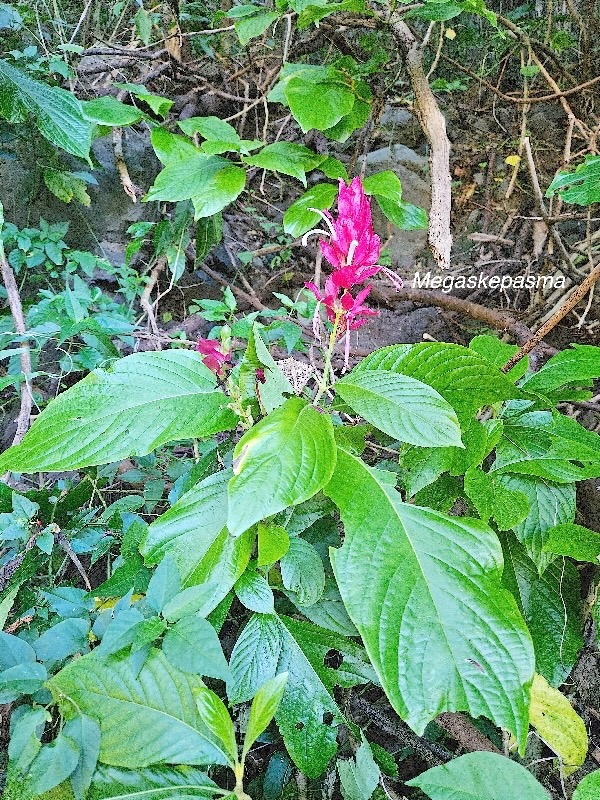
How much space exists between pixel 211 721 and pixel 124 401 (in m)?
0.43

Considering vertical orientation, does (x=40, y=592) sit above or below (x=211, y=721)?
below

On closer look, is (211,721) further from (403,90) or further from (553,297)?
(403,90)

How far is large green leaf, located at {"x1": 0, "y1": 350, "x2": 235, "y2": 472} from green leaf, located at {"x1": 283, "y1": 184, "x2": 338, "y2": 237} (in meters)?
0.73

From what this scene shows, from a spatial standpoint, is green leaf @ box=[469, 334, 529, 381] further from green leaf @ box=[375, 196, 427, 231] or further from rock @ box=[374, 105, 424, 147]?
rock @ box=[374, 105, 424, 147]

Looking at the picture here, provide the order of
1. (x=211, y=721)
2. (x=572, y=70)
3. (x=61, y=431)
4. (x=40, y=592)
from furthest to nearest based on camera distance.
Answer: (x=572, y=70), (x=40, y=592), (x=61, y=431), (x=211, y=721)

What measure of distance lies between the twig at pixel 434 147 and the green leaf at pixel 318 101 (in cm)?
22

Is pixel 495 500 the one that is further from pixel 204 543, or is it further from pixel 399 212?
pixel 399 212

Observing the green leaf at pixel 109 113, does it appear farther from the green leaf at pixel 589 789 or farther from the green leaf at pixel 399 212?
the green leaf at pixel 589 789

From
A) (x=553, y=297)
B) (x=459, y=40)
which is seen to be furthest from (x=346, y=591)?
(x=459, y=40)

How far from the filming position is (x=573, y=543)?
81cm

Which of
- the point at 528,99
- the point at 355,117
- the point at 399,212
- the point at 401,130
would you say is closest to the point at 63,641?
the point at 399,212

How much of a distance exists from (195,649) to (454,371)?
1.77 feet

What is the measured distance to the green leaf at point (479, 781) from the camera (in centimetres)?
63

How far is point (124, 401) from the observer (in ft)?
2.63
